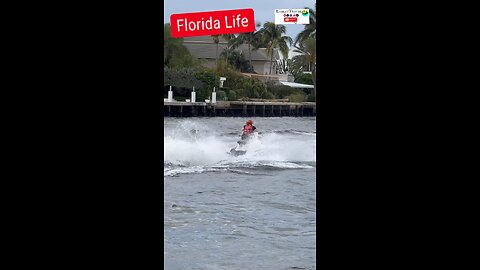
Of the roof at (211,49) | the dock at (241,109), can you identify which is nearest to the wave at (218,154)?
the dock at (241,109)

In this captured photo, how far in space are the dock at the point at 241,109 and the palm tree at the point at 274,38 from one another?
182 cm

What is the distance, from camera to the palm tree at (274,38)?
67.2 ft

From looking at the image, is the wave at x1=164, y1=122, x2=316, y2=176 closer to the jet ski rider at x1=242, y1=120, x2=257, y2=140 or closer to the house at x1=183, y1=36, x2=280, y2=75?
the jet ski rider at x1=242, y1=120, x2=257, y2=140

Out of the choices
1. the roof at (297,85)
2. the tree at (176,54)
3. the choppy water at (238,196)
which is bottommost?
the choppy water at (238,196)

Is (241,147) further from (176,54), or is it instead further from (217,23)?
(217,23)

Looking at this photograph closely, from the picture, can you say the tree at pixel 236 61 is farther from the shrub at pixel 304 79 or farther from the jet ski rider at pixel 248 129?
the jet ski rider at pixel 248 129
